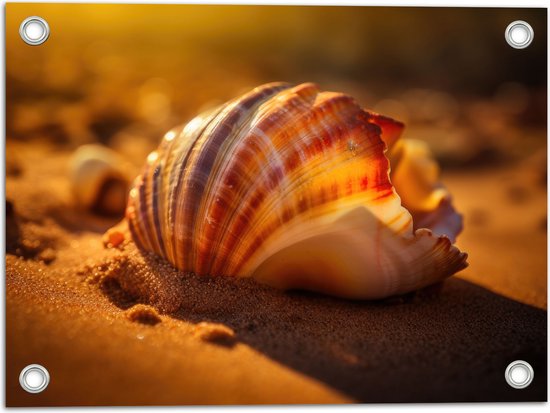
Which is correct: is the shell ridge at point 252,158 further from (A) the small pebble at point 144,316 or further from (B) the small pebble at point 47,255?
(B) the small pebble at point 47,255

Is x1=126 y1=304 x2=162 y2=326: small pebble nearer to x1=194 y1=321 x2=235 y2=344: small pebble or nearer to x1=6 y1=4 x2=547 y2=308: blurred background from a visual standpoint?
x1=194 y1=321 x2=235 y2=344: small pebble

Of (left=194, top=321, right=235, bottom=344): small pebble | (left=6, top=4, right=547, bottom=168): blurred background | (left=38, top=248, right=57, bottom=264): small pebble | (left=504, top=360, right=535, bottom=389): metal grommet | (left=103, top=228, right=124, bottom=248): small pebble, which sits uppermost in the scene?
(left=6, top=4, right=547, bottom=168): blurred background

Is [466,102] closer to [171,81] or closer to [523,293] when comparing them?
[171,81]

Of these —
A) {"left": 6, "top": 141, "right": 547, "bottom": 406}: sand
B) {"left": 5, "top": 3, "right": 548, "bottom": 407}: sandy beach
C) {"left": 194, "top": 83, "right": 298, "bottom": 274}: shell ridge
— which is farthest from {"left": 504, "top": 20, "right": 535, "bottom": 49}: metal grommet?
{"left": 194, "top": 83, "right": 298, "bottom": 274}: shell ridge

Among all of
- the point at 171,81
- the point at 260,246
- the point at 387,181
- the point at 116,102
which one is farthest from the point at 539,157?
the point at 171,81

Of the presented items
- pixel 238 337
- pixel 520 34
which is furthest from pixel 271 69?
pixel 238 337

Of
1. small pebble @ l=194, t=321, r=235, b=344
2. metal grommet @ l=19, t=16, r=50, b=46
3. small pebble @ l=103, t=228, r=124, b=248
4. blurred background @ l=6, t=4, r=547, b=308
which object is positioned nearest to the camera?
small pebble @ l=194, t=321, r=235, b=344
